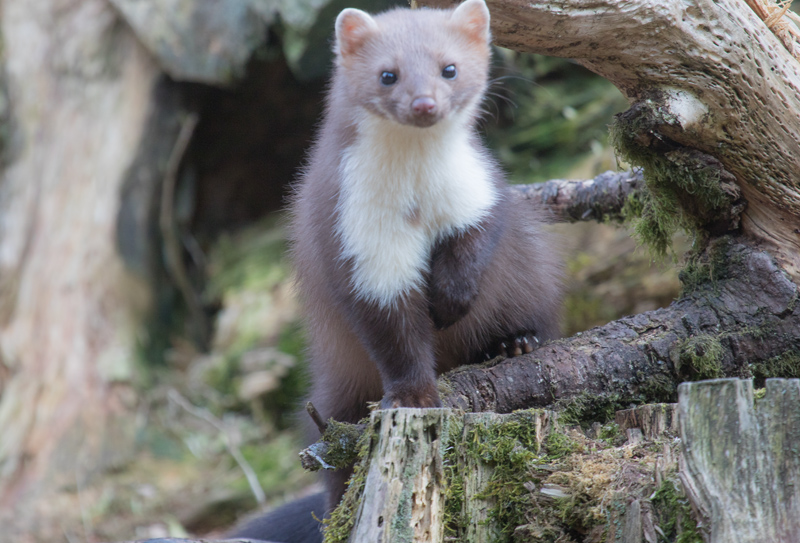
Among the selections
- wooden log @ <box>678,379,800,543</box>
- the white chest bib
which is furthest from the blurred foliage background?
wooden log @ <box>678,379,800,543</box>

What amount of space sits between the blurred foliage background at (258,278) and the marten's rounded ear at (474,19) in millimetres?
2638

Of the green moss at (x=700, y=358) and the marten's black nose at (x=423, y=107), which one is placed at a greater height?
the marten's black nose at (x=423, y=107)

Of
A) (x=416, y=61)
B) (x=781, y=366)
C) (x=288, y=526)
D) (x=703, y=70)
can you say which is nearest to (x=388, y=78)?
(x=416, y=61)

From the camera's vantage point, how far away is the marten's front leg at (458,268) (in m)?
3.41

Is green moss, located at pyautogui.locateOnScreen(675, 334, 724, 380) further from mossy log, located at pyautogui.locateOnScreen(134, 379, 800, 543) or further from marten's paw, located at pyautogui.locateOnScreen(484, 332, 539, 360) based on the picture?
marten's paw, located at pyautogui.locateOnScreen(484, 332, 539, 360)

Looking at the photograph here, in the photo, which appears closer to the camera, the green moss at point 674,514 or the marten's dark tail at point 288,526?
the green moss at point 674,514

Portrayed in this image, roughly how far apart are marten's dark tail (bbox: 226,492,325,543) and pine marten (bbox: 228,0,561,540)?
18.3 inches

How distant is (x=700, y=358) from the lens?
3.27 meters

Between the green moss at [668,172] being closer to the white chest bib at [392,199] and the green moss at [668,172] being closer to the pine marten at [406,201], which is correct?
the pine marten at [406,201]

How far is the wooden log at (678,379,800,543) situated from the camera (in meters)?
1.93

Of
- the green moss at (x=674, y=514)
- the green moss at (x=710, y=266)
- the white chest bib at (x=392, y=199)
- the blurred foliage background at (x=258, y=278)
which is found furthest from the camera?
the blurred foliage background at (x=258, y=278)

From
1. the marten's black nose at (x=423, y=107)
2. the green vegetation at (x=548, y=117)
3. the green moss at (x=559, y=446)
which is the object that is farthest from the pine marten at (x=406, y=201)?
the green vegetation at (x=548, y=117)

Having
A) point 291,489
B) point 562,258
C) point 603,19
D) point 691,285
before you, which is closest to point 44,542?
point 291,489

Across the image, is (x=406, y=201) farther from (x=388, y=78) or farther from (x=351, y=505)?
(x=351, y=505)
